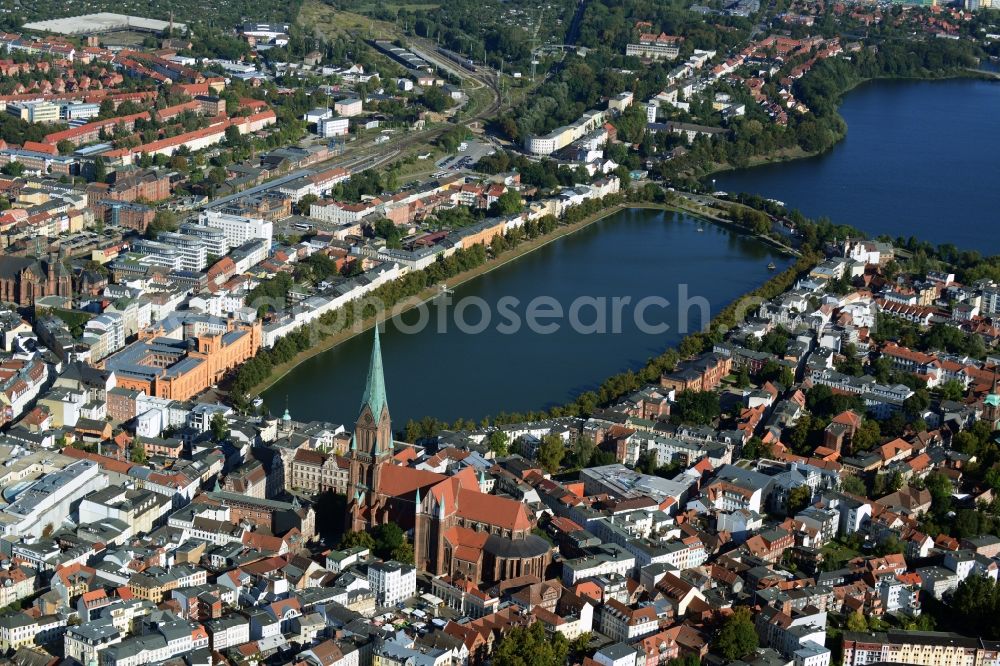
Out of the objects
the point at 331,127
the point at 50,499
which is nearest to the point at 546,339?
the point at 50,499

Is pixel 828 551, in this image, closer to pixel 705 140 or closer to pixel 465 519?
pixel 465 519

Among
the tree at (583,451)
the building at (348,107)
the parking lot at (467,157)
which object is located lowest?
the parking lot at (467,157)

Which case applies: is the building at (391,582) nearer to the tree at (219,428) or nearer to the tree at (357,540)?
the tree at (357,540)

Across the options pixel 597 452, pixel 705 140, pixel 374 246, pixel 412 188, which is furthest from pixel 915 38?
pixel 597 452

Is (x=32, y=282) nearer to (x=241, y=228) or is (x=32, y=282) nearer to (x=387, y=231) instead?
(x=241, y=228)

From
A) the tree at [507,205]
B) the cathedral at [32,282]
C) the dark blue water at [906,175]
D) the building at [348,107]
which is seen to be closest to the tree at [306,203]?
the tree at [507,205]

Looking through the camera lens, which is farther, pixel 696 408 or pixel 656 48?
pixel 656 48

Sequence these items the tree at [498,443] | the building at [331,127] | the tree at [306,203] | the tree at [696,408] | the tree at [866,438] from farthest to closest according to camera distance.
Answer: the building at [331,127] < the tree at [306,203] < the tree at [696,408] < the tree at [866,438] < the tree at [498,443]
